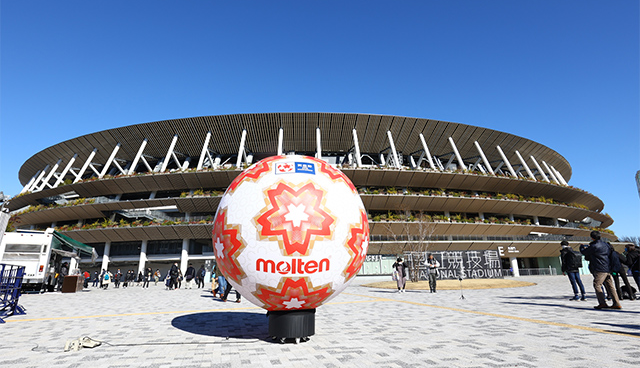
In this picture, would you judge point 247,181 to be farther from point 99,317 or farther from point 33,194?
point 33,194

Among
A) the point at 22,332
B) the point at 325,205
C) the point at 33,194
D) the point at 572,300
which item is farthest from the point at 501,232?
the point at 33,194

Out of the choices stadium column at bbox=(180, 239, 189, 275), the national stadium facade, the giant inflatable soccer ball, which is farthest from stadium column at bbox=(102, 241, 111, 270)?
the giant inflatable soccer ball

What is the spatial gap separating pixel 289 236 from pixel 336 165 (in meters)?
31.2

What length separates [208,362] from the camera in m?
4.05

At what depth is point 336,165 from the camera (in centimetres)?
3556

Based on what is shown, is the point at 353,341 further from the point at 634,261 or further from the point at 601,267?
the point at 634,261

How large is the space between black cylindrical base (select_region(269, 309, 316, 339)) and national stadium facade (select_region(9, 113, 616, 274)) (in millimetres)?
26491

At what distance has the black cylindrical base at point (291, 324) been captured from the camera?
16.6ft

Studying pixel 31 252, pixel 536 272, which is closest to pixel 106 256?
pixel 31 252

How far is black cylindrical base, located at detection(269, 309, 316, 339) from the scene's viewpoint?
16.6ft

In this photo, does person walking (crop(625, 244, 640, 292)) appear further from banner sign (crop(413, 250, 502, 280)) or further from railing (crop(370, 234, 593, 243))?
railing (crop(370, 234, 593, 243))

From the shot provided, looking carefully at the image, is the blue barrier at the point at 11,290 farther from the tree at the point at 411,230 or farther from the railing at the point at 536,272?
the railing at the point at 536,272

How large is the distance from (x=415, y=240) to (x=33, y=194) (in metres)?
47.4

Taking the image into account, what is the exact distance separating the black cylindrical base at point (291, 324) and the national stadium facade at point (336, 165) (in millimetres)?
26491
